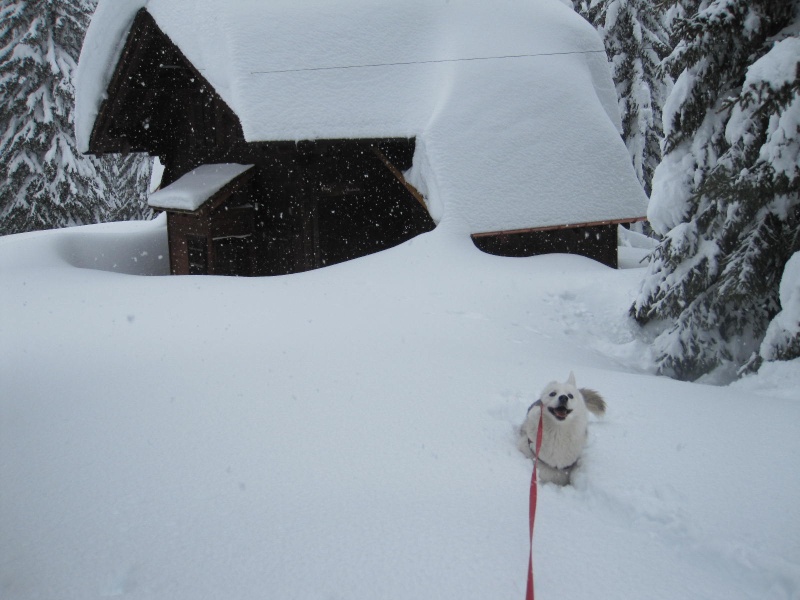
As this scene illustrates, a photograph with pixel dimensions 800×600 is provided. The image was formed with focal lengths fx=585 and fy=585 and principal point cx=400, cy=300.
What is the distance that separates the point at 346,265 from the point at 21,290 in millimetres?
5196

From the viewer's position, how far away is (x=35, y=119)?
2152cm

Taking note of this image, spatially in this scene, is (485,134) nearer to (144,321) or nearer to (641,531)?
(144,321)

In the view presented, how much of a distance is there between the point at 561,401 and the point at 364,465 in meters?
1.35

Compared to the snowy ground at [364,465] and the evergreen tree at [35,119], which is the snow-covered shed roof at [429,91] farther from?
the evergreen tree at [35,119]

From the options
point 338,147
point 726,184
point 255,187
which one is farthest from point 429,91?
point 726,184

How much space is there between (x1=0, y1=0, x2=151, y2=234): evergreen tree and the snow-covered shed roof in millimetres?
9361

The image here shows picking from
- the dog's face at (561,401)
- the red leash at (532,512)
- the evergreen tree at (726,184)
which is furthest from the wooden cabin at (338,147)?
the red leash at (532,512)

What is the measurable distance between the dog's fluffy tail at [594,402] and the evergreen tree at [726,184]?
2.73 metres

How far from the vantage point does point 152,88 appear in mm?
14320

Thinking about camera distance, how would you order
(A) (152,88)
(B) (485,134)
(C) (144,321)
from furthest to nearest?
(A) (152,88)
(B) (485,134)
(C) (144,321)

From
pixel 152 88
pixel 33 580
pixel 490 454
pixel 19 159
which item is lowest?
pixel 19 159

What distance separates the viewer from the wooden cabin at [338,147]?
1137cm

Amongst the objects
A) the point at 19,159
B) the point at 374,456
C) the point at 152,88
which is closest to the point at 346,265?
the point at 374,456

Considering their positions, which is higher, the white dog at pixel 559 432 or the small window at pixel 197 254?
the white dog at pixel 559 432
